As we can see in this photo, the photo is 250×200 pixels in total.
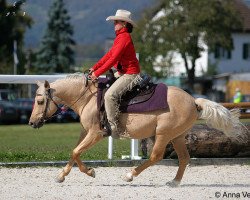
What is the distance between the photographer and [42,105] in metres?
12.7

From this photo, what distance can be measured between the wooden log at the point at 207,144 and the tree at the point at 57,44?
65.4m

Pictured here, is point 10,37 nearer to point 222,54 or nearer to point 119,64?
point 222,54

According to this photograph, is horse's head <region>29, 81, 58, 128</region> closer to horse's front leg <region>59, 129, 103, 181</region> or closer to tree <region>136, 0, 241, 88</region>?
horse's front leg <region>59, 129, 103, 181</region>

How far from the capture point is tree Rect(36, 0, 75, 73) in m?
81.4

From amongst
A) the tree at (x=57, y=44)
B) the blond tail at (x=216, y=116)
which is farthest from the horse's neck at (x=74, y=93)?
the tree at (x=57, y=44)

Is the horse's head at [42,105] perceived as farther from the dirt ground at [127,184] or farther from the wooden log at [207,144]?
the wooden log at [207,144]

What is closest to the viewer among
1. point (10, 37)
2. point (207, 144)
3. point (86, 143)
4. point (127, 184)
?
point (86, 143)

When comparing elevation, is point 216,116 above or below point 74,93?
below

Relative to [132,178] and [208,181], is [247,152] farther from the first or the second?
[132,178]

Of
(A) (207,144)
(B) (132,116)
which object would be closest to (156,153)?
(B) (132,116)

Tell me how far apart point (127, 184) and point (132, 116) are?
1.10 metres

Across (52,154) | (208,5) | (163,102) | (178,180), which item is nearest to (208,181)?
(178,180)

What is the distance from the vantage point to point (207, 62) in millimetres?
79312

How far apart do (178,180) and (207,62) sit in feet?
220
